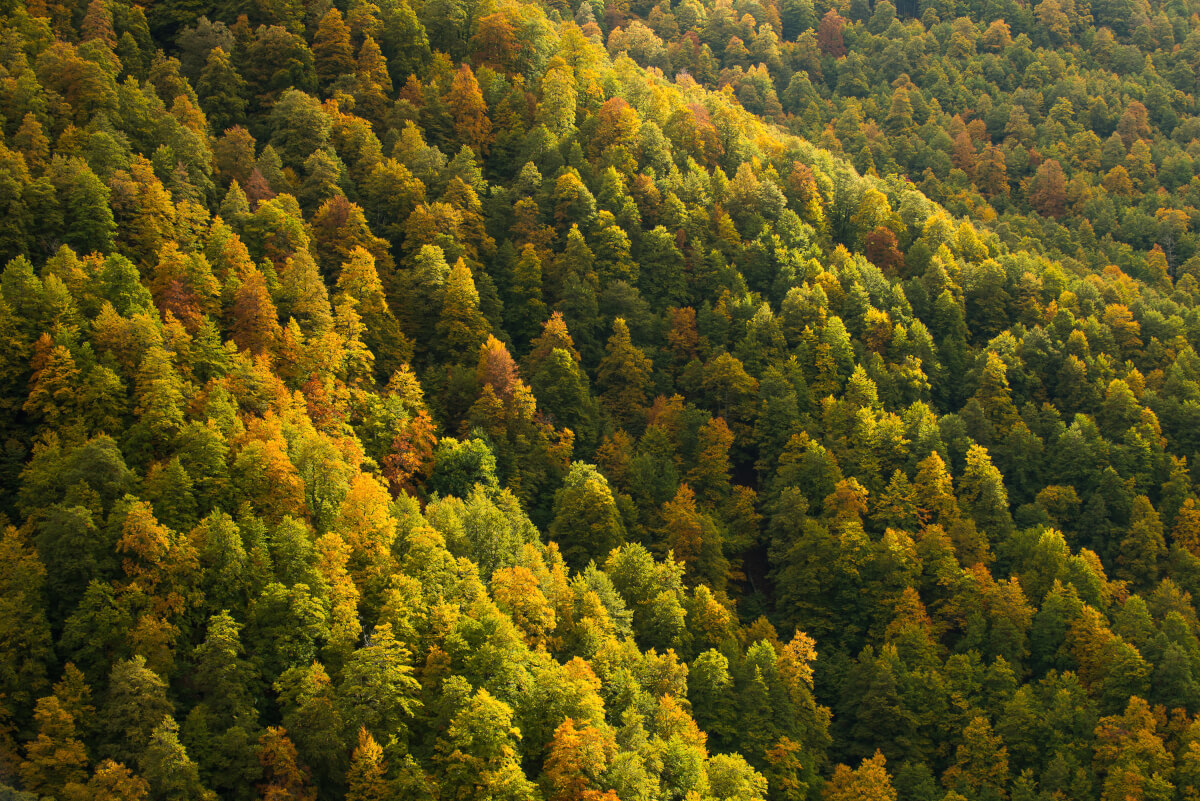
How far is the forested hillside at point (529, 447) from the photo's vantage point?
2621 inches

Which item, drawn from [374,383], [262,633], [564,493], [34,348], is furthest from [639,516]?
[34,348]

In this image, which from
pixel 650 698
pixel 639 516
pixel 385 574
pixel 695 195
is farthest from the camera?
pixel 695 195

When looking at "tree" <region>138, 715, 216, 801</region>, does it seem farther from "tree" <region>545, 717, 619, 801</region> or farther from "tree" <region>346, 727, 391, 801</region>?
"tree" <region>545, 717, 619, 801</region>

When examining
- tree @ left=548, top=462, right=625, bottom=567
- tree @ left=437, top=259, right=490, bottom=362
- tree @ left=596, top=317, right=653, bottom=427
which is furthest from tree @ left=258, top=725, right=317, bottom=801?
tree @ left=596, top=317, right=653, bottom=427

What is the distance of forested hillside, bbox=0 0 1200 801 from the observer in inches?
2621

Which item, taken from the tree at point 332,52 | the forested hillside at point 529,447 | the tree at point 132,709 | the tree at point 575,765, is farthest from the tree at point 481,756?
the tree at point 332,52

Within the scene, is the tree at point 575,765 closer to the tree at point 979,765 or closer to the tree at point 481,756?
the tree at point 481,756

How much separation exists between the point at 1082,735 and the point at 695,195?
82529 mm

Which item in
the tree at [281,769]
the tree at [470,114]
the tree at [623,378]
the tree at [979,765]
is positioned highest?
the tree at [470,114]

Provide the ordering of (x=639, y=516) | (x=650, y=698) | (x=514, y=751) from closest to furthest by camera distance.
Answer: (x=514, y=751) → (x=650, y=698) → (x=639, y=516)

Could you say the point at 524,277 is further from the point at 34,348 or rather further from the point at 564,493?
the point at 34,348

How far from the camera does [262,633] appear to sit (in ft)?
222

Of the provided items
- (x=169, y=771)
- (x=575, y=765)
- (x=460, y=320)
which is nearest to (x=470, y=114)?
(x=460, y=320)

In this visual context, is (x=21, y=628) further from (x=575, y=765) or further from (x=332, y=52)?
(x=332, y=52)
